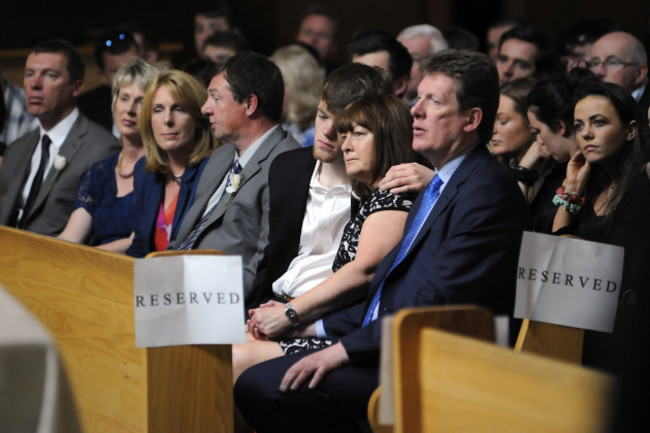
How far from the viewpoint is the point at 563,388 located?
168 centimetres

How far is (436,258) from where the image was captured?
310 centimetres

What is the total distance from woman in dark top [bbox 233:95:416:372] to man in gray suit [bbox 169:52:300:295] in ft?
1.82

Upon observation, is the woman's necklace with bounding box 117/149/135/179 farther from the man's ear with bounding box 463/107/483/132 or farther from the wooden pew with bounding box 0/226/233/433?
the man's ear with bounding box 463/107/483/132

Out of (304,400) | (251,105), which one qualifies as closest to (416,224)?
(304,400)

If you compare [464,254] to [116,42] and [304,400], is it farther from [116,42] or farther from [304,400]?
[116,42]

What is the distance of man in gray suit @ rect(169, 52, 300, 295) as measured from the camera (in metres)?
4.24

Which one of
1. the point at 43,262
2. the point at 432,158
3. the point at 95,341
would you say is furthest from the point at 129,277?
the point at 432,158

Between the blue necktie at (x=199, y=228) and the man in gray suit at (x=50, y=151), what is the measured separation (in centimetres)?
133

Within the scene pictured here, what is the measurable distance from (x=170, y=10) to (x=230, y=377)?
23.8 ft

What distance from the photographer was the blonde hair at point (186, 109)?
4.88 m

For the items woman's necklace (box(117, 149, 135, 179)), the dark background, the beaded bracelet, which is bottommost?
the beaded bracelet

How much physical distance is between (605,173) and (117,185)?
2.53 m

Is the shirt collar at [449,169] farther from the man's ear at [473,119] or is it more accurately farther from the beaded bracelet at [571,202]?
the beaded bracelet at [571,202]

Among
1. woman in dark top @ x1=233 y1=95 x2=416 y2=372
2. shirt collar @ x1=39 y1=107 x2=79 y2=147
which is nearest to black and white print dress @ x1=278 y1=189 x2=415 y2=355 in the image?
woman in dark top @ x1=233 y1=95 x2=416 y2=372
